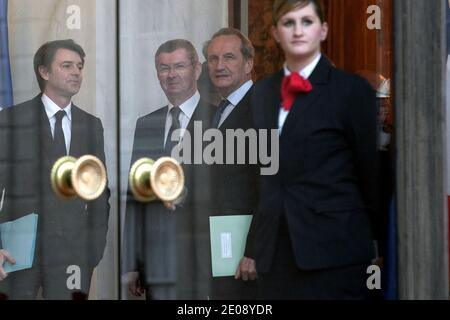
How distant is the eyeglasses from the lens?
4762 mm

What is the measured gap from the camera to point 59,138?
192 inches

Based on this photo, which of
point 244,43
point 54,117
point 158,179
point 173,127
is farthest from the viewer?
point 54,117

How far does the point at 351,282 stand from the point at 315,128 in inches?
21.2

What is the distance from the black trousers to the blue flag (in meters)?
1.12

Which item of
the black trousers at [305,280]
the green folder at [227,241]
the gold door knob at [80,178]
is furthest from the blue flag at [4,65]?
the black trousers at [305,280]

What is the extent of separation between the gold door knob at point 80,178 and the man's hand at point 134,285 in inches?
13.0

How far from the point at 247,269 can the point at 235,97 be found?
60 centimetres

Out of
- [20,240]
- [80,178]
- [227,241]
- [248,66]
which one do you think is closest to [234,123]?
[248,66]

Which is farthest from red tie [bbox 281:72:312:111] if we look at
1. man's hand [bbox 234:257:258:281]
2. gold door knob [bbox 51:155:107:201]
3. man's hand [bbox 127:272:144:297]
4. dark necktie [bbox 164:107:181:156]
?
man's hand [bbox 127:272:144:297]

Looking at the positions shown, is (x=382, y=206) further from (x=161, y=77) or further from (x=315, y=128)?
(x=161, y=77)

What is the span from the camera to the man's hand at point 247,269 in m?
4.62

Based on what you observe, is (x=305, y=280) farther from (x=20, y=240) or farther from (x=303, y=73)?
(x=20, y=240)

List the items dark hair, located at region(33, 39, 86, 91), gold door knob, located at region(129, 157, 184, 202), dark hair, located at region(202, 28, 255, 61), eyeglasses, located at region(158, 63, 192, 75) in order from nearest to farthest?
1. gold door knob, located at region(129, 157, 184, 202)
2. dark hair, located at region(202, 28, 255, 61)
3. eyeglasses, located at region(158, 63, 192, 75)
4. dark hair, located at region(33, 39, 86, 91)

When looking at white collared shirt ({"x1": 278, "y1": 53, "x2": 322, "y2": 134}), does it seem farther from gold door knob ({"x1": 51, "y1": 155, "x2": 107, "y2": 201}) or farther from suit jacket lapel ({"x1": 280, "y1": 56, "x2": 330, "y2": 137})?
gold door knob ({"x1": 51, "y1": 155, "x2": 107, "y2": 201})
